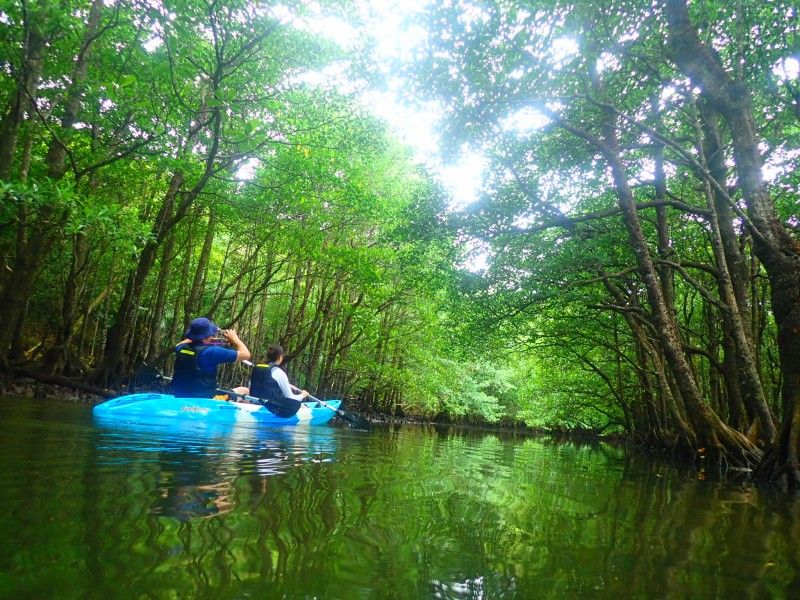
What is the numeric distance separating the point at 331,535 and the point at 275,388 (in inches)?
269

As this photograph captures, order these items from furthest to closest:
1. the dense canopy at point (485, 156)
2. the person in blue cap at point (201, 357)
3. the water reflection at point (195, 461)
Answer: the person in blue cap at point (201, 357), the dense canopy at point (485, 156), the water reflection at point (195, 461)

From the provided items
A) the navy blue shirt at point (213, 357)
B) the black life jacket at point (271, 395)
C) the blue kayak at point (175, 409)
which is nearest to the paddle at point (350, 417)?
the black life jacket at point (271, 395)

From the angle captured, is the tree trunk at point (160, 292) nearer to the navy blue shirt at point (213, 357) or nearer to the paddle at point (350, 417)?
the paddle at point (350, 417)

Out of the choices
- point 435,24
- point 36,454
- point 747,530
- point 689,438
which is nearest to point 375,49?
point 435,24

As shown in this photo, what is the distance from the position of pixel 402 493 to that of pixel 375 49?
8.96 meters

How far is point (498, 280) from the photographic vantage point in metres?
9.38

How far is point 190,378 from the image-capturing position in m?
7.09

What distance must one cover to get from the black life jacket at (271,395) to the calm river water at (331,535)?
15.0 feet

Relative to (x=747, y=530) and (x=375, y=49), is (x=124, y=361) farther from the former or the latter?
(x=747, y=530)

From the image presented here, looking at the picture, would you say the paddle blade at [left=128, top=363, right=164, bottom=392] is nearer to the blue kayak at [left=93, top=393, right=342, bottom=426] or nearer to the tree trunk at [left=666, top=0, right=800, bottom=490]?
the blue kayak at [left=93, top=393, right=342, bottom=426]

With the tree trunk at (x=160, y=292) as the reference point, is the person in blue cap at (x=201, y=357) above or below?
below

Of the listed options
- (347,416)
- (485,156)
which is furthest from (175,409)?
(485,156)

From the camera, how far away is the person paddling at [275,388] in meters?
8.17

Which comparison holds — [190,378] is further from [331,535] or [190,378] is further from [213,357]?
[331,535]
